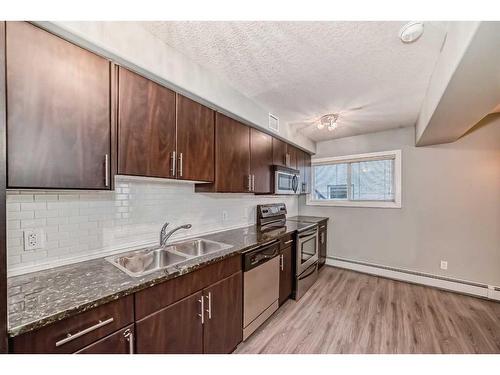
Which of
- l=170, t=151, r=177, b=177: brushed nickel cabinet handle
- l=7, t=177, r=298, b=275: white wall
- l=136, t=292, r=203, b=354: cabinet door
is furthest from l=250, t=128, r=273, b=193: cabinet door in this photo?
l=136, t=292, r=203, b=354: cabinet door

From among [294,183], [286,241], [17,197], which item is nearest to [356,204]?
[294,183]

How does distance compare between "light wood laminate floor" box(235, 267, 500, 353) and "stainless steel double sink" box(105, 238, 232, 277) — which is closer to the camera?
"stainless steel double sink" box(105, 238, 232, 277)

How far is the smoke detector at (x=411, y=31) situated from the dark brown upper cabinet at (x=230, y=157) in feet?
4.61

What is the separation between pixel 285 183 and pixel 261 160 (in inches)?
25.0

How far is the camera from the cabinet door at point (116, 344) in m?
0.95

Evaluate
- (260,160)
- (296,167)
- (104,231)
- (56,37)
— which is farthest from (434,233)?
(56,37)

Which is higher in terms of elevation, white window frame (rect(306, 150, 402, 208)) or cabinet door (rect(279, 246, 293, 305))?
white window frame (rect(306, 150, 402, 208))

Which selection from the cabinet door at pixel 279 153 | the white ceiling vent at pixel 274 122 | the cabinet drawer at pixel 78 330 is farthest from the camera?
the cabinet door at pixel 279 153

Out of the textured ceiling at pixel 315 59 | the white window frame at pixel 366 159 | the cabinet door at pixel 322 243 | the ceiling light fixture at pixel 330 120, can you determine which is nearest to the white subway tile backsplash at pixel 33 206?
the textured ceiling at pixel 315 59

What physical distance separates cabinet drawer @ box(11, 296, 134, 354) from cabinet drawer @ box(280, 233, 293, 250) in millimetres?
1655

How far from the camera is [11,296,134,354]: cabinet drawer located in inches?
31.5

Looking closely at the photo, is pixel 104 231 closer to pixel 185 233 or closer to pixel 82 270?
pixel 82 270

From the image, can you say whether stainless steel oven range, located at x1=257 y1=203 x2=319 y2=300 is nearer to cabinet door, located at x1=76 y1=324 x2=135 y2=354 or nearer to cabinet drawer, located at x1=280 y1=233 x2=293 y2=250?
cabinet drawer, located at x1=280 y1=233 x2=293 y2=250

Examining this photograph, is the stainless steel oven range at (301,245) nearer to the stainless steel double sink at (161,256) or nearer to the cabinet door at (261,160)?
the cabinet door at (261,160)
